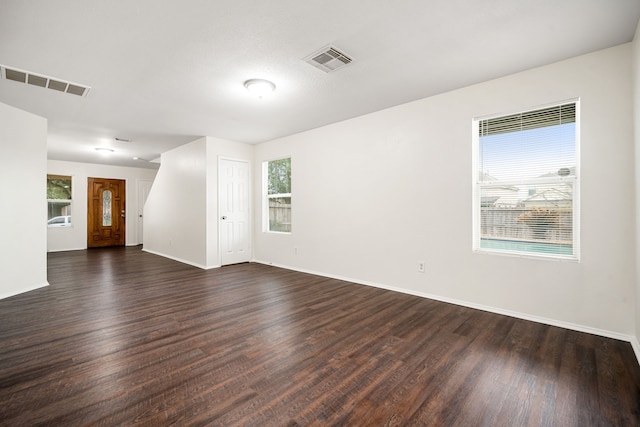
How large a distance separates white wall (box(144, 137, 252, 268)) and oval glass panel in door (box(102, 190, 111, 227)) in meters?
2.64

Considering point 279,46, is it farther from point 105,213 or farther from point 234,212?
point 105,213

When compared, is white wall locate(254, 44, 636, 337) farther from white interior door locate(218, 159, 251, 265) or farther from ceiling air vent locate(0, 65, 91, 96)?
ceiling air vent locate(0, 65, 91, 96)

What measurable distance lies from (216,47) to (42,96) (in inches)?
105

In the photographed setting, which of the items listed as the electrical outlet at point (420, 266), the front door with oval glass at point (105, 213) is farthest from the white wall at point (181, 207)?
the electrical outlet at point (420, 266)

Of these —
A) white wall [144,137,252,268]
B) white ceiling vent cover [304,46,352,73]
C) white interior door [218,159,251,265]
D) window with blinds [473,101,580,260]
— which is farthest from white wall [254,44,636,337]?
white ceiling vent cover [304,46,352,73]

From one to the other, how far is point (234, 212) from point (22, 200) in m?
3.09

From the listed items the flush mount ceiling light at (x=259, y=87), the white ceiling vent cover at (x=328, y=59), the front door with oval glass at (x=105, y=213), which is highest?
the white ceiling vent cover at (x=328, y=59)

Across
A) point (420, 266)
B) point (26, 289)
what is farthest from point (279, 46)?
point (26, 289)

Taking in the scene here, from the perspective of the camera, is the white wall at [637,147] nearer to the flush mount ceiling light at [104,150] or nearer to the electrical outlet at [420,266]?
the electrical outlet at [420,266]

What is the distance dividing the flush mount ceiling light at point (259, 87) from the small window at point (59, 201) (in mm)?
7911

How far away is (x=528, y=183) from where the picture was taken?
3.05 metres

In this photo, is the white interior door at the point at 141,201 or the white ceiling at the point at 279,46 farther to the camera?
the white interior door at the point at 141,201

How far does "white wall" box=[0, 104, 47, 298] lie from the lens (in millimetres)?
3764

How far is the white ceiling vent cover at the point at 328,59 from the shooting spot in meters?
2.59
